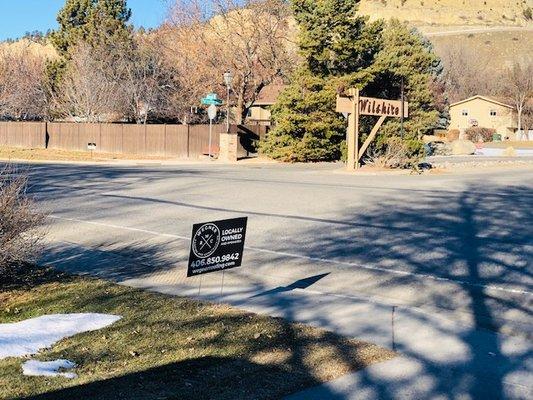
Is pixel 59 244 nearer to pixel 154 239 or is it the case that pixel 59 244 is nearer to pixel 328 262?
pixel 154 239

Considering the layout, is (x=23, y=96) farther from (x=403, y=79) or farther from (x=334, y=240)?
(x=334, y=240)

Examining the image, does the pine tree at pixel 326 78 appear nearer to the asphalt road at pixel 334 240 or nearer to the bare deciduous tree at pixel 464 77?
the asphalt road at pixel 334 240

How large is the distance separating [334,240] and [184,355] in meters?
6.51

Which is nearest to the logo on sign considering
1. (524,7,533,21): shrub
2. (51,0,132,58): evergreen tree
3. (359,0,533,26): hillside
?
(51,0,132,58): evergreen tree

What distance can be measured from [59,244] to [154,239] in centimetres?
169

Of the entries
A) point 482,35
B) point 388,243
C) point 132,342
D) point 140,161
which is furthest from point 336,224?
point 482,35

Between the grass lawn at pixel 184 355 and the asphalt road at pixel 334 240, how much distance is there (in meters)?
0.82

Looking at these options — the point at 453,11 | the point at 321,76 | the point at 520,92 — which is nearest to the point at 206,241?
the point at 321,76

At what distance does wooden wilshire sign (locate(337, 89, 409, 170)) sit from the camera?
28514 millimetres

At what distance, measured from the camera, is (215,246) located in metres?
8.29

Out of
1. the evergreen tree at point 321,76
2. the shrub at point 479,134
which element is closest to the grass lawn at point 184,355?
the evergreen tree at point 321,76

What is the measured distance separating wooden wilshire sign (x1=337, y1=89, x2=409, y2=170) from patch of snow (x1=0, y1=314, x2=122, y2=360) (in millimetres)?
21505

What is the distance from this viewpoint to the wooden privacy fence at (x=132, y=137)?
42656mm

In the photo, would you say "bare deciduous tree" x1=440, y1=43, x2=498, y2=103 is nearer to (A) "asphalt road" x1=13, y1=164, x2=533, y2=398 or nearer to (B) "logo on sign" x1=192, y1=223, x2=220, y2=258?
(A) "asphalt road" x1=13, y1=164, x2=533, y2=398
